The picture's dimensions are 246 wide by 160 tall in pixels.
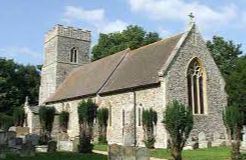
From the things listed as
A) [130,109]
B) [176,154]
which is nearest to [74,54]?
[130,109]

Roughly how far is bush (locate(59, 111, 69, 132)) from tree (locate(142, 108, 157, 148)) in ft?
42.1

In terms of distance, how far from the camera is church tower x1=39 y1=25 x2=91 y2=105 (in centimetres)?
4852

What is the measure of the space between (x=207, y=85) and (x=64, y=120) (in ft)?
50.2

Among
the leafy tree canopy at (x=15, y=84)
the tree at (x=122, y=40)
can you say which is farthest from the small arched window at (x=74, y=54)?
the leafy tree canopy at (x=15, y=84)

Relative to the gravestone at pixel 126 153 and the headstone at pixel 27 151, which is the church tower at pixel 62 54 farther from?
the gravestone at pixel 126 153

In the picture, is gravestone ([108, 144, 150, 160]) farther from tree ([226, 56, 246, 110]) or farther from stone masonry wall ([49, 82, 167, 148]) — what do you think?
tree ([226, 56, 246, 110])

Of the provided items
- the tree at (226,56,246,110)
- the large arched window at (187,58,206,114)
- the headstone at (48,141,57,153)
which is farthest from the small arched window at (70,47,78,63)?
the headstone at (48,141,57,153)

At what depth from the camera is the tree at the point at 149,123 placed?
28.0 m

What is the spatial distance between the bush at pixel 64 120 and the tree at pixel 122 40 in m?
17.1

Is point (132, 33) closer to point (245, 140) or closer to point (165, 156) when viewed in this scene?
point (245, 140)

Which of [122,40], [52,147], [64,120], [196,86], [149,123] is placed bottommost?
[52,147]

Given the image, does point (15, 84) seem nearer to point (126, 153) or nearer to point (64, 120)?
point (64, 120)

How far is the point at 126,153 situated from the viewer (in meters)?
16.6

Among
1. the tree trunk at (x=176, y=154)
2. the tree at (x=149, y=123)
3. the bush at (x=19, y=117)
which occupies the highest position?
the bush at (x=19, y=117)
